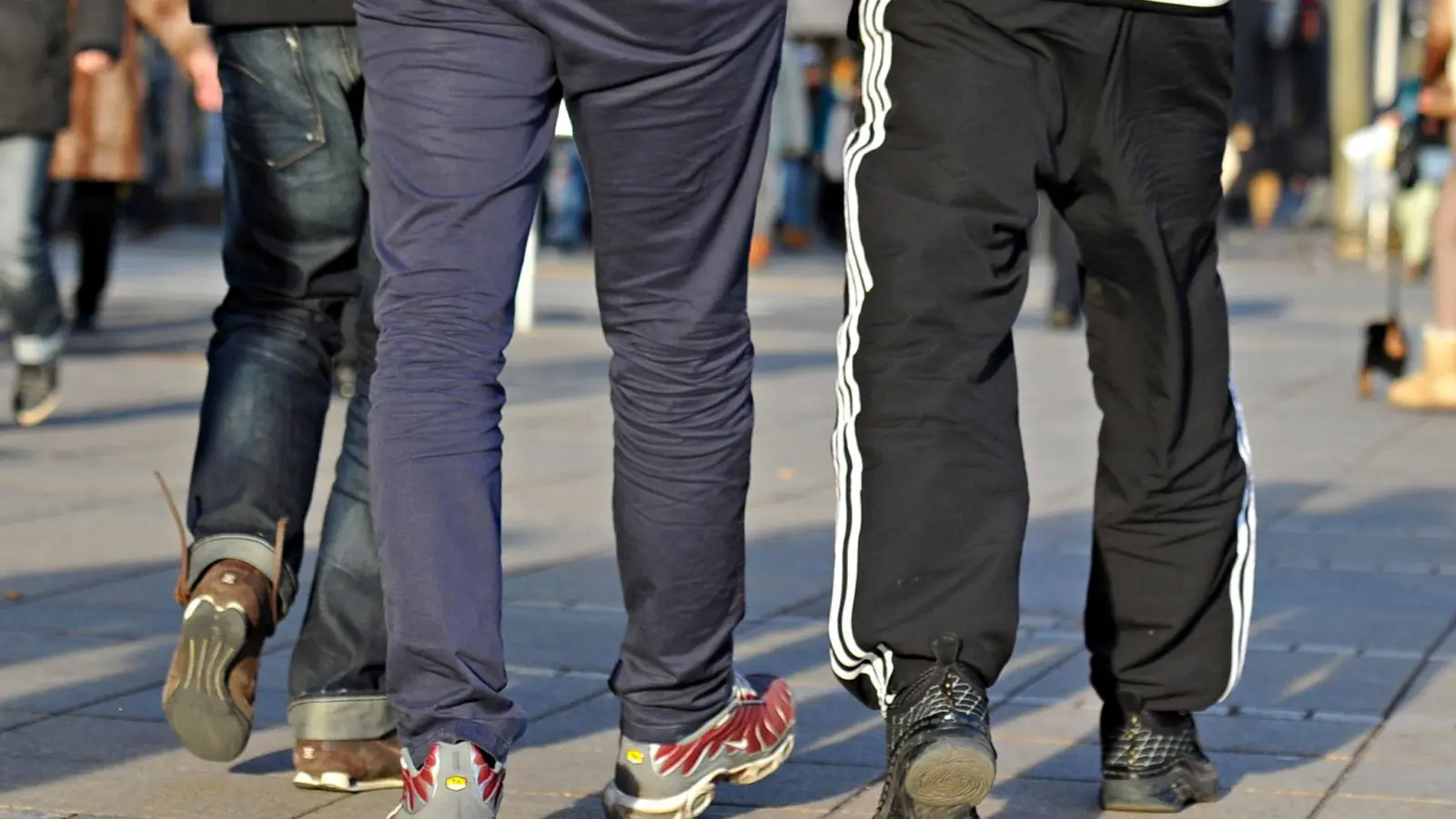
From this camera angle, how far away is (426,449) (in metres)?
3.03

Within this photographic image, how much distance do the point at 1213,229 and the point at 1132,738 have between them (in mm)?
733

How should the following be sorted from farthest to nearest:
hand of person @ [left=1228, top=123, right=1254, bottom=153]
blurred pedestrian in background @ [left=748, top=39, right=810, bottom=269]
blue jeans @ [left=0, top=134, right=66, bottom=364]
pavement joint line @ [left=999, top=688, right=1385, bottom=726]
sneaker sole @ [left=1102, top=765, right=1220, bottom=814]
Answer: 1. hand of person @ [left=1228, top=123, right=1254, bottom=153]
2. blurred pedestrian in background @ [left=748, top=39, right=810, bottom=269]
3. blue jeans @ [left=0, top=134, right=66, bottom=364]
4. pavement joint line @ [left=999, top=688, right=1385, bottom=726]
5. sneaker sole @ [left=1102, top=765, right=1220, bottom=814]

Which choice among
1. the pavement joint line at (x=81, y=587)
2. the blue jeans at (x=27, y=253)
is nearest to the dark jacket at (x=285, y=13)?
the pavement joint line at (x=81, y=587)

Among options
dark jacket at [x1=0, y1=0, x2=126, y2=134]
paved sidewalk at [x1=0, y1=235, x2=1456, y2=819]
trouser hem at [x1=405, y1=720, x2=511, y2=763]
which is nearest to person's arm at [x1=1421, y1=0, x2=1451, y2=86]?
paved sidewalk at [x1=0, y1=235, x2=1456, y2=819]

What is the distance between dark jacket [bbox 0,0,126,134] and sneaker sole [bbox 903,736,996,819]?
525 centimetres

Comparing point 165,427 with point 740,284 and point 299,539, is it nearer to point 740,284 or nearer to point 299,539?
point 299,539

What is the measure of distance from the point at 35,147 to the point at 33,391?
82cm

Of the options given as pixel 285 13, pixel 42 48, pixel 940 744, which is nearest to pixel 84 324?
pixel 42 48

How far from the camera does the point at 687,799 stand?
10.9 feet

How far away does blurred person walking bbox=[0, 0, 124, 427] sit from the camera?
7578 millimetres

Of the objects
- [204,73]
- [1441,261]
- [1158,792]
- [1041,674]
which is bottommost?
[1441,261]

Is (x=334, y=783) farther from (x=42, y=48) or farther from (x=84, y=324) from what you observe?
(x=84, y=324)

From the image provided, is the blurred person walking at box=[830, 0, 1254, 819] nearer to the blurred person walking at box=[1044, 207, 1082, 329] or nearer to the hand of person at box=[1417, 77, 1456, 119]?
the hand of person at box=[1417, 77, 1456, 119]

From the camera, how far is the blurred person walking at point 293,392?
3.53 m
